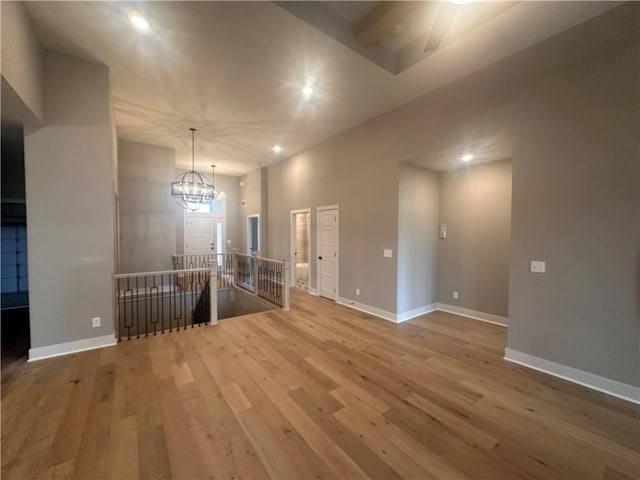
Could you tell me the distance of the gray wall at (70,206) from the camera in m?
3.02

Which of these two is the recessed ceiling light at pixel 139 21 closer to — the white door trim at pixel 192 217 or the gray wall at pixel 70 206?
the gray wall at pixel 70 206

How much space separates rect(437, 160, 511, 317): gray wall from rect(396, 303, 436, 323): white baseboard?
0.25 m

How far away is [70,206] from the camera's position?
10.4 feet

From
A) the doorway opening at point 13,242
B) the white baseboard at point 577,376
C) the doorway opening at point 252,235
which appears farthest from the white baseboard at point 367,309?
the doorway opening at point 13,242

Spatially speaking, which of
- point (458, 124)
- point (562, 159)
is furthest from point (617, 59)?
point (458, 124)

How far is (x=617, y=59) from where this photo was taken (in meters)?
2.37

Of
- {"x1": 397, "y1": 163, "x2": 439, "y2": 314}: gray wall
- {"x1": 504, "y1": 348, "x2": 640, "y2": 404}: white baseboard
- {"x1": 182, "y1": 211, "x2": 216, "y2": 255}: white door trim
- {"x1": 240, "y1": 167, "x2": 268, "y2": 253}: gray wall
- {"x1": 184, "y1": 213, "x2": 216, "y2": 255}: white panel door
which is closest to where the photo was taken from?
{"x1": 504, "y1": 348, "x2": 640, "y2": 404}: white baseboard

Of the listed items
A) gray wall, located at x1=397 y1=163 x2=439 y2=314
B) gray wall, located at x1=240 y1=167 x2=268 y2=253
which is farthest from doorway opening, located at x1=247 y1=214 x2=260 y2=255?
gray wall, located at x1=397 y1=163 x2=439 y2=314

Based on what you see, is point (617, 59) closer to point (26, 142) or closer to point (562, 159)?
point (562, 159)

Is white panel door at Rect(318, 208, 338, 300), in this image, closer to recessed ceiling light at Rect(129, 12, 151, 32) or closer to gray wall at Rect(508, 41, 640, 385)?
gray wall at Rect(508, 41, 640, 385)

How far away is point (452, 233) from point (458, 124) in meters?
2.12

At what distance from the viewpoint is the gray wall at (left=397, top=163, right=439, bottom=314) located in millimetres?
4359

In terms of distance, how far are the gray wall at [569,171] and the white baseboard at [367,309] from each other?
175 cm

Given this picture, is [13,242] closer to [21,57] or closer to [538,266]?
[21,57]
